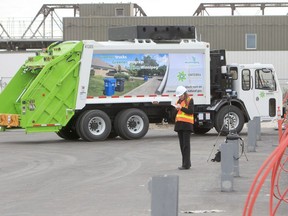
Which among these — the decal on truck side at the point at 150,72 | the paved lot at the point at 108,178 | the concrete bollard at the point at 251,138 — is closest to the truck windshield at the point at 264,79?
the decal on truck side at the point at 150,72

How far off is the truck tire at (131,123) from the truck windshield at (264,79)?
4.55m

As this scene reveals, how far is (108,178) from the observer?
13.4 m

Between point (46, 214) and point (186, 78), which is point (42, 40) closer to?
point (186, 78)

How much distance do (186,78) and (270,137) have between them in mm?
3616

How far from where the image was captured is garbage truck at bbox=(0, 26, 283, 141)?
2152 cm

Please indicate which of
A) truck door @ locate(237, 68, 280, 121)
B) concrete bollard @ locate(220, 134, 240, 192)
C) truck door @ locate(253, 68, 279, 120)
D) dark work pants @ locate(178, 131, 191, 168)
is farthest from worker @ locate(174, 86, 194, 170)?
truck door @ locate(253, 68, 279, 120)

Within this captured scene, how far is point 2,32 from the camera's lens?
56.4 meters

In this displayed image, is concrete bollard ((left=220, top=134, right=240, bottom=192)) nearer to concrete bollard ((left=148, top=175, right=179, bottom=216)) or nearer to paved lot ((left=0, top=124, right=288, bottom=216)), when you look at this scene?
paved lot ((left=0, top=124, right=288, bottom=216))

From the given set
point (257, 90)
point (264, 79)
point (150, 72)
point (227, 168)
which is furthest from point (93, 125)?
point (227, 168)

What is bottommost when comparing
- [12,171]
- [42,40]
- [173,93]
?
[12,171]

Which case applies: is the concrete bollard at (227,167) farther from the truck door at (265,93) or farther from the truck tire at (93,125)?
the truck door at (265,93)

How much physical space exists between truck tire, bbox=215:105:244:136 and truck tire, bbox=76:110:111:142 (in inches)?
158

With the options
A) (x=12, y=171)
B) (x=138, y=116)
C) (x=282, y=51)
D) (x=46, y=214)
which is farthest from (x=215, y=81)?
(x=282, y=51)

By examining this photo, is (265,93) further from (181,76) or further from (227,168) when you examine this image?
(227,168)
